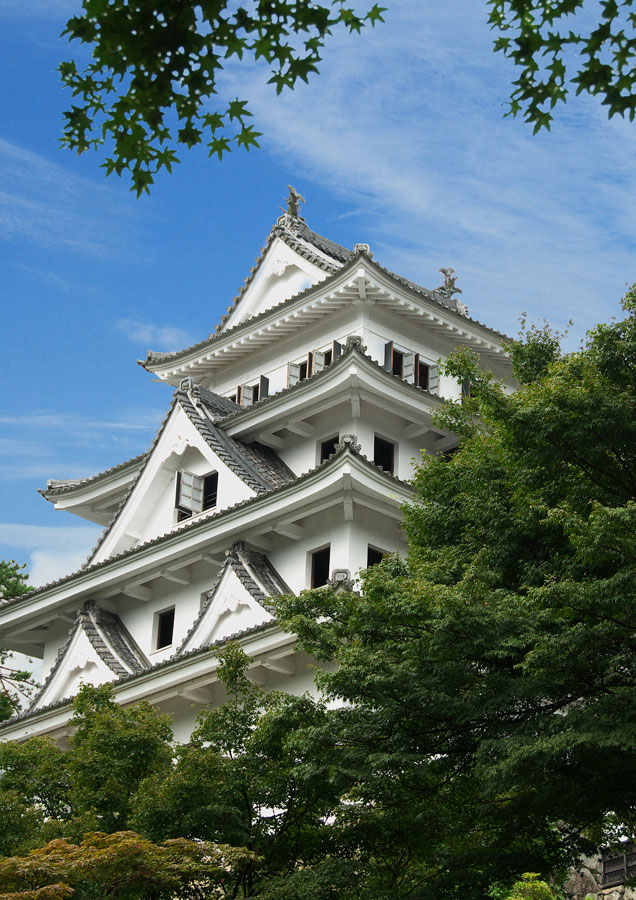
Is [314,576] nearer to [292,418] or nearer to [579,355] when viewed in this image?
[292,418]

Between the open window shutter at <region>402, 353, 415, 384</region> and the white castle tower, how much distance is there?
34 mm

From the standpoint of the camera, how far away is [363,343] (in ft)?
89.0

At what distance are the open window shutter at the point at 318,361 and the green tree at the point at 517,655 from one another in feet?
43.3

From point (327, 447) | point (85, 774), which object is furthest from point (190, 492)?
point (85, 774)

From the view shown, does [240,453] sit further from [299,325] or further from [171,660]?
[171,660]

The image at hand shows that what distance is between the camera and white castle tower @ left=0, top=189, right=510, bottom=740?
23062 mm

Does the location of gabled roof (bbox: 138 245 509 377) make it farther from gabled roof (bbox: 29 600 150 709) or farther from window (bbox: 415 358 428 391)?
gabled roof (bbox: 29 600 150 709)

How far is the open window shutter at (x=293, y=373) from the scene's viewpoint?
2834cm

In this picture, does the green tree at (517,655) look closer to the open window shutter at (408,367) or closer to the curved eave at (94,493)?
the open window shutter at (408,367)

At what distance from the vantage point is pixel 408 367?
90.5 feet

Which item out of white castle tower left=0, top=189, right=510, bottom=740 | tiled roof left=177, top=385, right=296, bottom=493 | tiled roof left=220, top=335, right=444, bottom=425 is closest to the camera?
white castle tower left=0, top=189, right=510, bottom=740

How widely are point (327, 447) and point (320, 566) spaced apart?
3.61 m

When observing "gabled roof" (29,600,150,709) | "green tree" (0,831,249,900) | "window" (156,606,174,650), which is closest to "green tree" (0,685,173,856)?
"green tree" (0,831,249,900)

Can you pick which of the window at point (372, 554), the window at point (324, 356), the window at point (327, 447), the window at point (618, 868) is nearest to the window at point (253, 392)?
the window at point (324, 356)
